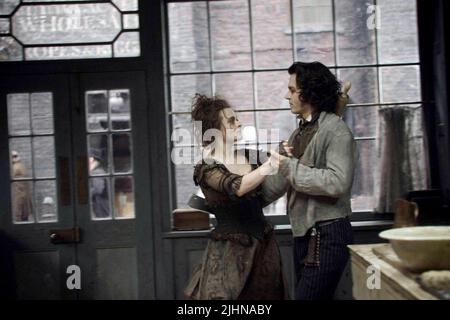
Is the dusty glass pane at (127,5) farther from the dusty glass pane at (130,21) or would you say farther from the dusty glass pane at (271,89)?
the dusty glass pane at (271,89)

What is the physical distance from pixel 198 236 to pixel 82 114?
1.27 metres

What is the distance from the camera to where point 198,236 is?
4.25 m

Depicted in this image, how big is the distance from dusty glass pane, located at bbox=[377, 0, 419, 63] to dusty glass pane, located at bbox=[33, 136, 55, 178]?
262cm

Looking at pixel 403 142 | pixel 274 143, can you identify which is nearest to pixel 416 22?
pixel 403 142

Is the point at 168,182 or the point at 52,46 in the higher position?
the point at 52,46

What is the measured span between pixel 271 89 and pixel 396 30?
3.50ft

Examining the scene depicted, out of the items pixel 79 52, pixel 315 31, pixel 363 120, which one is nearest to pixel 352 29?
pixel 315 31

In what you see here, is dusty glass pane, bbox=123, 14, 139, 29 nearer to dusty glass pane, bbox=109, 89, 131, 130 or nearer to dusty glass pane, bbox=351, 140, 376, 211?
dusty glass pane, bbox=109, 89, 131, 130

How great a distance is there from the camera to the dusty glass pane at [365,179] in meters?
4.38

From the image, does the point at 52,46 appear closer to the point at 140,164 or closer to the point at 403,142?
the point at 140,164

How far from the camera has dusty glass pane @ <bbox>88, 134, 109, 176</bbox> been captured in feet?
14.3

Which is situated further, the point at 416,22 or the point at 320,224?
the point at 416,22

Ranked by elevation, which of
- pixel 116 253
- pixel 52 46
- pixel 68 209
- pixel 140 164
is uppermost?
pixel 52 46

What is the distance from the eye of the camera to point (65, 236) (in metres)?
4.31
